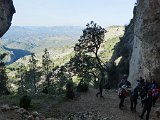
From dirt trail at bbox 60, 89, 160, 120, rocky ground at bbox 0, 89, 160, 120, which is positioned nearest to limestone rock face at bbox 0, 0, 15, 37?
dirt trail at bbox 60, 89, 160, 120

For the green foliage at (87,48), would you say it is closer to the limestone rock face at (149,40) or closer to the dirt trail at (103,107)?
the limestone rock face at (149,40)

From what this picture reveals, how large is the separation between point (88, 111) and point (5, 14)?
26285mm

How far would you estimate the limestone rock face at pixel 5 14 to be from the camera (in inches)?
1951

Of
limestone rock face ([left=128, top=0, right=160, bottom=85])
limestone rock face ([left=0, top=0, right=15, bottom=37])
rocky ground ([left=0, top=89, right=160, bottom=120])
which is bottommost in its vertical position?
rocky ground ([left=0, top=89, right=160, bottom=120])

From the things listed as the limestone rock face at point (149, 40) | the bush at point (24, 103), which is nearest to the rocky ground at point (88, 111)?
the bush at point (24, 103)

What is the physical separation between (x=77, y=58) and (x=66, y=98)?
26.9 meters

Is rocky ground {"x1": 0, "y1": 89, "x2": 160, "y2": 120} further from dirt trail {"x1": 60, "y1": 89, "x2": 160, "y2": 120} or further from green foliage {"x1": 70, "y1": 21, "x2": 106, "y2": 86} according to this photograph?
green foliage {"x1": 70, "y1": 21, "x2": 106, "y2": 86}

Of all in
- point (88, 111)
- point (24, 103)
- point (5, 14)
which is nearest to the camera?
point (88, 111)

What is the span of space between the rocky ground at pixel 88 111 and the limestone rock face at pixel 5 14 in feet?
65.3

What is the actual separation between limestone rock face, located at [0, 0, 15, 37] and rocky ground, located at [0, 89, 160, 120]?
1990 centimetres

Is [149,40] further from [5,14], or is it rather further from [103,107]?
[5,14]

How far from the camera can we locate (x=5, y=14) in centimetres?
5088

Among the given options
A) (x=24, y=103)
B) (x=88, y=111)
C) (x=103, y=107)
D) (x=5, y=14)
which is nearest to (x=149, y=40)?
(x=103, y=107)

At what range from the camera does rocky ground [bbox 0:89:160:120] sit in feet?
80.8
